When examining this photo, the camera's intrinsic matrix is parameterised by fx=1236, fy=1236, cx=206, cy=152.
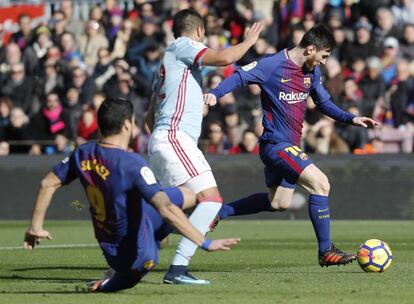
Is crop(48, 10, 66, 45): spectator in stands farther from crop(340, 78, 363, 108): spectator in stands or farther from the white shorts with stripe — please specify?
the white shorts with stripe

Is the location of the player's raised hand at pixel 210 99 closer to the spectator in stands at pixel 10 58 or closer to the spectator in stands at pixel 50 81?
the spectator in stands at pixel 50 81

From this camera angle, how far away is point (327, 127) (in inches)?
846

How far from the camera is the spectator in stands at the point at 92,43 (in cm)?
2567

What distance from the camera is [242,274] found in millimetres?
11164

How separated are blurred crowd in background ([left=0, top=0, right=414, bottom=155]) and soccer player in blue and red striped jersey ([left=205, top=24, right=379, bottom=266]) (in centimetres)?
944

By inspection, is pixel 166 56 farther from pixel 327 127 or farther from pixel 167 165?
pixel 327 127

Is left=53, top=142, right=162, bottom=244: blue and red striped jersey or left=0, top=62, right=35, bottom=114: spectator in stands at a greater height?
left=53, top=142, right=162, bottom=244: blue and red striped jersey

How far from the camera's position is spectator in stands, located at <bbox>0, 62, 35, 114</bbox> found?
80.1 feet

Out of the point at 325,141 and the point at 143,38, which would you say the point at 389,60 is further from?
the point at 143,38

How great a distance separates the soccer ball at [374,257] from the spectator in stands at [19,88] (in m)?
14.0

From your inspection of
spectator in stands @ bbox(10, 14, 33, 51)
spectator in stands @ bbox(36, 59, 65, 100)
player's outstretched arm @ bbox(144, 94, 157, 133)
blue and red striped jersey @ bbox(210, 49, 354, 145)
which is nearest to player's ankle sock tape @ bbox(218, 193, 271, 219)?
blue and red striped jersey @ bbox(210, 49, 354, 145)

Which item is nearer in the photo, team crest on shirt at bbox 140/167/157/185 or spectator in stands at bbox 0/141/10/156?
team crest on shirt at bbox 140/167/157/185

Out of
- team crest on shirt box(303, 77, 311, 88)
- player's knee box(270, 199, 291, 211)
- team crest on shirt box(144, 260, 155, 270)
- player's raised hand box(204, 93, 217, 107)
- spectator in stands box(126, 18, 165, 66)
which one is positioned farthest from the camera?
spectator in stands box(126, 18, 165, 66)

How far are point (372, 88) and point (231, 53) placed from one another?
12750 millimetres
